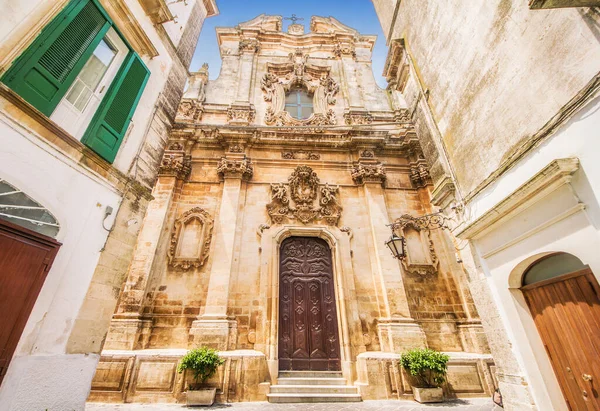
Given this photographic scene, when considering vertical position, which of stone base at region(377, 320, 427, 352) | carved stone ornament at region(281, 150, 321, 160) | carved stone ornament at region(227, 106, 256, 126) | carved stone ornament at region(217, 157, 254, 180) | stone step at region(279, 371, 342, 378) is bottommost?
stone step at region(279, 371, 342, 378)

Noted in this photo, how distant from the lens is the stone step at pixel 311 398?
6.04 metres

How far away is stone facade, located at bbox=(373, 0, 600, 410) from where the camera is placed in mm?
2869

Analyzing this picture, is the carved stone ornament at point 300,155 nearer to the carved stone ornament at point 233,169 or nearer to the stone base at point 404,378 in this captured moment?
the carved stone ornament at point 233,169

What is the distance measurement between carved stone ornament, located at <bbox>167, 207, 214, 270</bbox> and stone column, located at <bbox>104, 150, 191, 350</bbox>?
500 millimetres

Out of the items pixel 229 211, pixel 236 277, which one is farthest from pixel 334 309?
pixel 229 211

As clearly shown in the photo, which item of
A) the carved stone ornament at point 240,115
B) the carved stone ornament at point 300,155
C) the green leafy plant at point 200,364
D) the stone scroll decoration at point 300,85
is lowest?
the green leafy plant at point 200,364

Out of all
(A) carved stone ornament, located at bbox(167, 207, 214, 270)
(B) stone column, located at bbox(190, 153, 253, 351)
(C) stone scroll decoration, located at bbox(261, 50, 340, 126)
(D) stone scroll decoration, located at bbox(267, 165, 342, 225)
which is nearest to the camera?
(B) stone column, located at bbox(190, 153, 253, 351)

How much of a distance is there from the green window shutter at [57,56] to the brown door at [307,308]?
6.56 metres

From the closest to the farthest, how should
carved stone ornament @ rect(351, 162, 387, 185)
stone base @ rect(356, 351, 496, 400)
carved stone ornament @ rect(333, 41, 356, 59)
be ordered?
stone base @ rect(356, 351, 496, 400) → carved stone ornament @ rect(351, 162, 387, 185) → carved stone ornament @ rect(333, 41, 356, 59)

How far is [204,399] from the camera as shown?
5.76 meters

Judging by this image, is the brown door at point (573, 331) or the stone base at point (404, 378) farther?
the stone base at point (404, 378)

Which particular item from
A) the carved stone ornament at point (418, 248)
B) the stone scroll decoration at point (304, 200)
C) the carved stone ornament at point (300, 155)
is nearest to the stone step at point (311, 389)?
the carved stone ornament at point (418, 248)

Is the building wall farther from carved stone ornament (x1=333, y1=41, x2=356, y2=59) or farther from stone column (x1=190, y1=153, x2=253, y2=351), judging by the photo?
carved stone ornament (x1=333, y1=41, x2=356, y2=59)

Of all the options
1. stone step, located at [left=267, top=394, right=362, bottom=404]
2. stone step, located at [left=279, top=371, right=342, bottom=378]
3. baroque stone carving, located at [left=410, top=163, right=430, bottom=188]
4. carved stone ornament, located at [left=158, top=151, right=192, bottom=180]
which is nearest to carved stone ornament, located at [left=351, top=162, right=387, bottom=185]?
baroque stone carving, located at [left=410, top=163, right=430, bottom=188]
